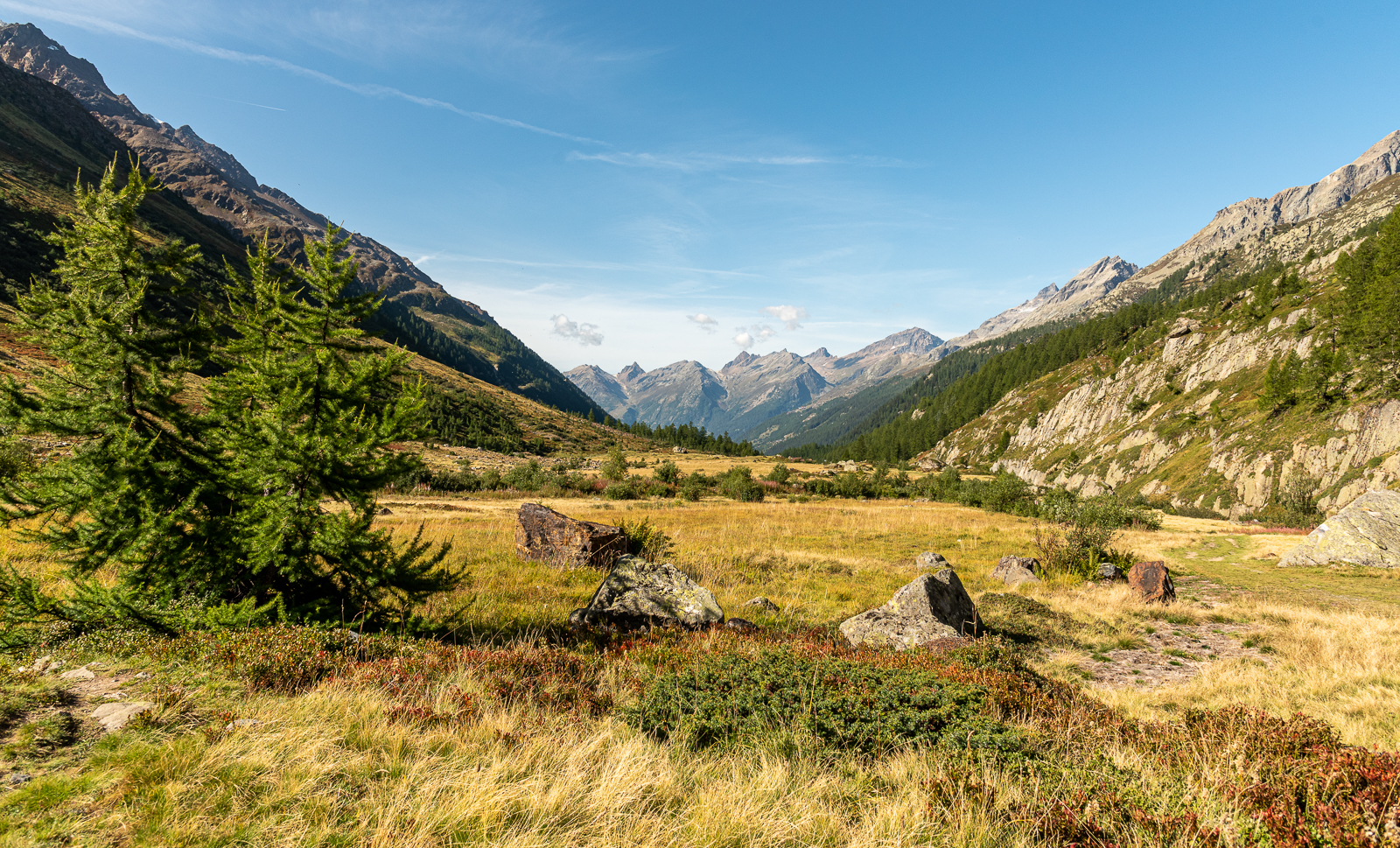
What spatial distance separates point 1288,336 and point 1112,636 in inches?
3948

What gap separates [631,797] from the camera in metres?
3.71

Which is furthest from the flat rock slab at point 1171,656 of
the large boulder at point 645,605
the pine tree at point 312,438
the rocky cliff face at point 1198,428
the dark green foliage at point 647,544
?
the rocky cliff face at point 1198,428

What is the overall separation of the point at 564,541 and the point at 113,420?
32.2ft

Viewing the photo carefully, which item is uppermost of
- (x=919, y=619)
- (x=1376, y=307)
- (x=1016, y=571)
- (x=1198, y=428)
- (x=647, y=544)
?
(x=1376, y=307)

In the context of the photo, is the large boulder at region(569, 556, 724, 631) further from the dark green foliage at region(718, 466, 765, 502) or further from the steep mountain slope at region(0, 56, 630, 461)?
the steep mountain slope at region(0, 56, 630, 461)

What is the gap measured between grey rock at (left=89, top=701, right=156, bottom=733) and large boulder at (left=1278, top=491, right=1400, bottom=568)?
30.6 m

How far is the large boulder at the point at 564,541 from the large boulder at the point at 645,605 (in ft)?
14.9

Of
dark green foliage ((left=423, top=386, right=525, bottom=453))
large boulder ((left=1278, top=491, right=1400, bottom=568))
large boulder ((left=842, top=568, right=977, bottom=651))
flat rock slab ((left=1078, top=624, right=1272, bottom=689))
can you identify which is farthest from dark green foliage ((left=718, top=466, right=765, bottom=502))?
dark green foliage ((left=423, top=386, right=525, bottom=453))

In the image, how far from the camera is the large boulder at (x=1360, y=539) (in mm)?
17984

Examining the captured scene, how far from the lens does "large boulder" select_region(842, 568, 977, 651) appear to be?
9.38 m

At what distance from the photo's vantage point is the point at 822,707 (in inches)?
221

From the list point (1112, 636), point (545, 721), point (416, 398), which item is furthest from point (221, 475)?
point (1112, 636)

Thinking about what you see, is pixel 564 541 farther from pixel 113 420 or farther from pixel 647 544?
pixel 113 420

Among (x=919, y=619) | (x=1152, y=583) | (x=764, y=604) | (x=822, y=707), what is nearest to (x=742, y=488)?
(x=1152, y=583)
